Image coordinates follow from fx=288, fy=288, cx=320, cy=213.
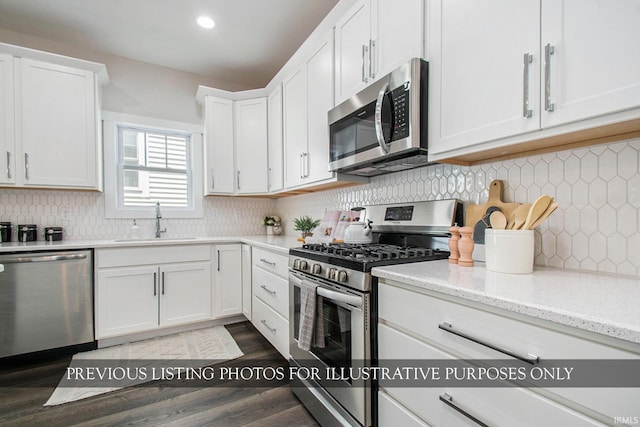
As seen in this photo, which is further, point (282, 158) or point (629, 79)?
A: point (282, 158)

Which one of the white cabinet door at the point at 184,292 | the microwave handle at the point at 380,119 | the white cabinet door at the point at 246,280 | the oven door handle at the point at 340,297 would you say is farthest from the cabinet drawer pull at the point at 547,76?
the white cabinet door at the point at 184,292

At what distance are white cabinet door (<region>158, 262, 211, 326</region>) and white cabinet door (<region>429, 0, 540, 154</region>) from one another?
7.99 ft

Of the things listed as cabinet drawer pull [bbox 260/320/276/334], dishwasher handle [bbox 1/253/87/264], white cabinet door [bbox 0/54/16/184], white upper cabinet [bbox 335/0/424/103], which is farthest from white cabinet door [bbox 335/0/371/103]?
white cabinet door [bbox 0/54/16/184]

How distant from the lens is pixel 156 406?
5.66ft

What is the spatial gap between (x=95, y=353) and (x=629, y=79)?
354 centimetres

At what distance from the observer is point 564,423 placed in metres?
0.67

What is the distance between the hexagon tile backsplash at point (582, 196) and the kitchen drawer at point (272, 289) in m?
1.31

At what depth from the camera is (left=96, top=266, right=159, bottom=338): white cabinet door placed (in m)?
2.45

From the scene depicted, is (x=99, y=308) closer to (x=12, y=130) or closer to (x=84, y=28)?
(x=12, y=130)

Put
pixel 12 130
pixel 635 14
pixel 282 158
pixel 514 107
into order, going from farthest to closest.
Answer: pixel 282 158 → pixel 12 130 → pixel 514 107 → pixel 635 14

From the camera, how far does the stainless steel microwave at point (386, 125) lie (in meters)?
1.43

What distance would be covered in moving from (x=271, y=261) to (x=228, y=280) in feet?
3.07

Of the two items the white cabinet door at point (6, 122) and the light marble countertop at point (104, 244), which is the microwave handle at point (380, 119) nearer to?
the light marble countertop at point (104, 244)

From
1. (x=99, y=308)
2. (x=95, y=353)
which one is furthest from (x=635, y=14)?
(x=95, y=353)
